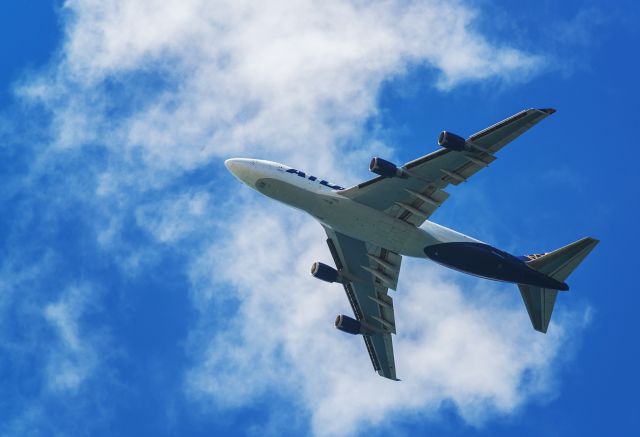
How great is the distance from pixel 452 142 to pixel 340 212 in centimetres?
1126

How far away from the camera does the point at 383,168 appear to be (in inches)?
2618

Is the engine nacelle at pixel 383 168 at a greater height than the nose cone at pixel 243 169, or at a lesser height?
lesser

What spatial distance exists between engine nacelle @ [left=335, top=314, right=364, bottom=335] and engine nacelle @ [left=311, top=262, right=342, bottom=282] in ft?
15.5

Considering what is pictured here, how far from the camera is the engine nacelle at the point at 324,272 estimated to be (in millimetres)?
78062

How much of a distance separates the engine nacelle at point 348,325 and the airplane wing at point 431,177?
48.3ft

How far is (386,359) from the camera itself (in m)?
82.1

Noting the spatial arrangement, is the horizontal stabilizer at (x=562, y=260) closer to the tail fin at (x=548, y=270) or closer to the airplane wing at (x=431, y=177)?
the tail fin at (x=548, y=270)

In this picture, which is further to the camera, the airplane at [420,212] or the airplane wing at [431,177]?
the airplane at [420,212]

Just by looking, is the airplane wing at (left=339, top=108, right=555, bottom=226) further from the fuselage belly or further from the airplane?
the fuselage belly

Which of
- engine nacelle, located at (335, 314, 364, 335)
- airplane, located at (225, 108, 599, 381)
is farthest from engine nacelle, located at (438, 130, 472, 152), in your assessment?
engine nacelle, located at (335, 314, 364, 335)

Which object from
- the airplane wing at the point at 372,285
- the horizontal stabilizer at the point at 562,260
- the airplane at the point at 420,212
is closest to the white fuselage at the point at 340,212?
the airplane at the point at 420,212

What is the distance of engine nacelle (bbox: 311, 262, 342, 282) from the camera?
7806 cm

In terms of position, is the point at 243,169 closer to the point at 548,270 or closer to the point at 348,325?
the point at 348,325

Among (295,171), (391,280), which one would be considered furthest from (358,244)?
(295,171)
